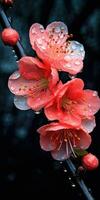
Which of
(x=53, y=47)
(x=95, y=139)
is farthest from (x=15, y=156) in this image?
(x=53, y=47)

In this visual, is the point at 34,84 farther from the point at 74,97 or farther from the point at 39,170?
the point at 39,170

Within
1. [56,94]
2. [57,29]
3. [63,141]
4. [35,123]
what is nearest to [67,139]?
[63,141]

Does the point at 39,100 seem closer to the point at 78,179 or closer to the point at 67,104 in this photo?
the point at 67,104

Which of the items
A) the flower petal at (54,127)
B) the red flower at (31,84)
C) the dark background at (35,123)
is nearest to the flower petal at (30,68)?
the red flower at (31,84)

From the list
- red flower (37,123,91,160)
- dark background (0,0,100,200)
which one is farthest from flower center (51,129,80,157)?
dark background (0,0,100,200)

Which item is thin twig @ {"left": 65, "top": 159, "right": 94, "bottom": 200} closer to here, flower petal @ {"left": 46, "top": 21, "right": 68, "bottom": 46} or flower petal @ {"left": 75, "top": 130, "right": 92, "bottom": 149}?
flower petal @ {"left": 75, "top": 130, "right": 92, "bottom": 149}
